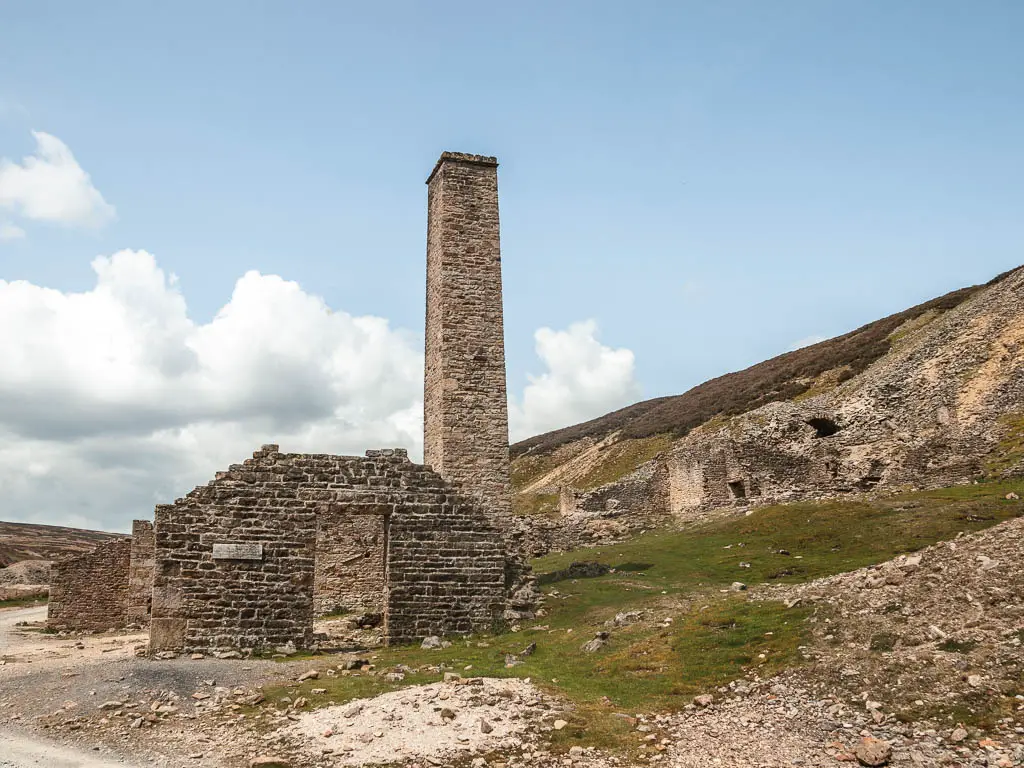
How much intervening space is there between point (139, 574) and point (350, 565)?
5703 mm

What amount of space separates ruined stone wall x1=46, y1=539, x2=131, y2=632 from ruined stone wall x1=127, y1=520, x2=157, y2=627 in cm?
18

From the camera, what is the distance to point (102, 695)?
10.6 m

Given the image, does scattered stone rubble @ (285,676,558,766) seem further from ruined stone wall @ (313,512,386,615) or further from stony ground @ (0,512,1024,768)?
ruined stone wall @ (313,512,386,615)

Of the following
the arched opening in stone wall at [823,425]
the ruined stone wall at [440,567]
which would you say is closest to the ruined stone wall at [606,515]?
the arched opening in stone wall at [823,425]

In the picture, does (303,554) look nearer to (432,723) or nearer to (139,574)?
(432,723)

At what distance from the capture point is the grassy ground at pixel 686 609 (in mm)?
10008

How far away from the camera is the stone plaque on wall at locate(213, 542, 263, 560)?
1455 centimetres

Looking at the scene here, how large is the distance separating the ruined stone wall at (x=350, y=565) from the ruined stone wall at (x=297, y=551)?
6.34m

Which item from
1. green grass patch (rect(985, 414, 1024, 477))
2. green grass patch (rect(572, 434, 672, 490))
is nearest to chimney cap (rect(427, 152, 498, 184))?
green grass patch (rect(985, 414, 1024, 477))

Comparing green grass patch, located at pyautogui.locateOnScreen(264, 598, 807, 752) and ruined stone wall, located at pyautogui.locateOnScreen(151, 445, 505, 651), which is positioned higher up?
ruined stone wall, located at pyautogui.locateOnScreen(151, 445, 505, 651)

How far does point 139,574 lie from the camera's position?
21844 millimetres

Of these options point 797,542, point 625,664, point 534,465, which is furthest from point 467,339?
point 534,465

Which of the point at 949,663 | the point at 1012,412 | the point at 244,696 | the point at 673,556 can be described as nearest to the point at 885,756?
the point at 949,663

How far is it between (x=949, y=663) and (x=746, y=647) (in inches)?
104
